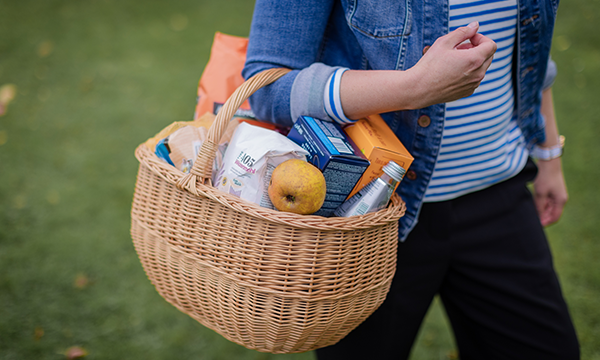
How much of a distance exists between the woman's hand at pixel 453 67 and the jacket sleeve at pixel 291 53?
0.70 feet

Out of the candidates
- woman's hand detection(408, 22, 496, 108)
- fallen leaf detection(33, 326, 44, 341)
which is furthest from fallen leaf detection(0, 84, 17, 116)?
woman's hand detection(408, 22, 496, 108)

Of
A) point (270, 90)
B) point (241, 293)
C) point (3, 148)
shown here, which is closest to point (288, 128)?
point (270, 90)

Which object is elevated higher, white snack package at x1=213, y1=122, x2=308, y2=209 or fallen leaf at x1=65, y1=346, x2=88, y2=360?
white snack package at x1=213, y1=122, x2=308, y2=209

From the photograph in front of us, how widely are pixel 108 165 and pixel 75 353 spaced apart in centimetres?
155

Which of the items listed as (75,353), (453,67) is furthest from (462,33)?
(75,353)

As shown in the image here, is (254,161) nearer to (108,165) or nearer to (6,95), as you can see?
(108,165)

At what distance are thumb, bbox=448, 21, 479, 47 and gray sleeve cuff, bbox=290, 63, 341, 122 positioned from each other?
0.84ft

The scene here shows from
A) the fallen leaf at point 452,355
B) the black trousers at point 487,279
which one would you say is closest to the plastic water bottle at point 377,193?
the black trousers at point 487,279

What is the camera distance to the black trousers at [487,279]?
3.59 ft

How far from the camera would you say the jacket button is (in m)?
0.96

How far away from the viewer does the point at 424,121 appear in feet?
3.18

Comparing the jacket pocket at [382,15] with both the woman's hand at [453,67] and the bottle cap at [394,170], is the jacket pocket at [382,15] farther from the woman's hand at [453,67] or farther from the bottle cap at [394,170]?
the bottle cap at [394,170]

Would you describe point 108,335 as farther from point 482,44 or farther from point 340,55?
point 482,44

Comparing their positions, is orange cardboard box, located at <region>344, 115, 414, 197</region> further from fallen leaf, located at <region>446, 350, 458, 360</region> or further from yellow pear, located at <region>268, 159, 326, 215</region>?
fallen leaf, located at <region>446, 350, 458, 360</region>
